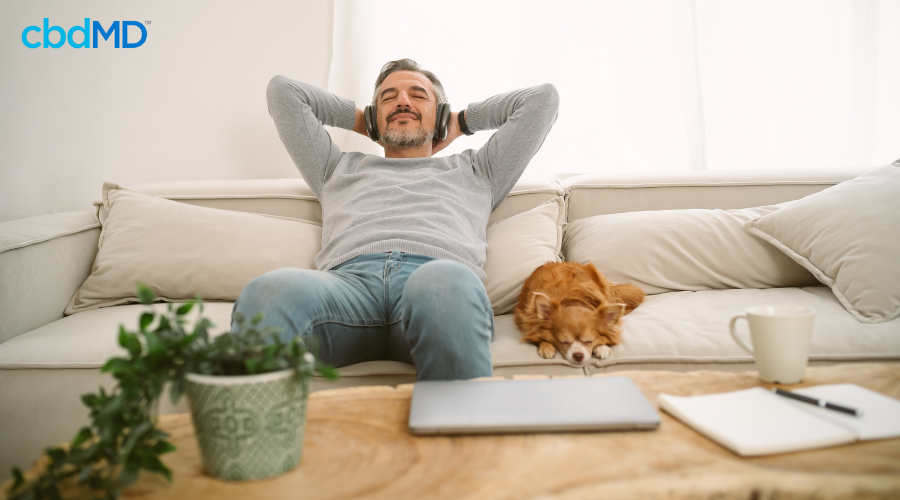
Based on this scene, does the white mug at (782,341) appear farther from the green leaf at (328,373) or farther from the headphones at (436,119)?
the headphones at (436,119)

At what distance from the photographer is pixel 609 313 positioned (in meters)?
1.51

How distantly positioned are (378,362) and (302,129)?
0.95 meters

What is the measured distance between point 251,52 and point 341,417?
221 cm

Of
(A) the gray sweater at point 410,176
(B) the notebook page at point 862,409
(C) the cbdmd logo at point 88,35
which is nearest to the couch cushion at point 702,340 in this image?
(A) the gray sweater at point 410,176

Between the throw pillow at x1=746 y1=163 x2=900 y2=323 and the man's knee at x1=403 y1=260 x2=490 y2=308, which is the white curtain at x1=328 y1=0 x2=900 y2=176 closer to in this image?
the throw pillow at x1=746 y1=163 x2=900 y2=323

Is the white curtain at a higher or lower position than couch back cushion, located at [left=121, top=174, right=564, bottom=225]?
higher

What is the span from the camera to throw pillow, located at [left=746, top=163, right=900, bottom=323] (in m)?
1.40

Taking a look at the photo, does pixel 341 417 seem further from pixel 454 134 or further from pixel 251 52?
pixel 251 52

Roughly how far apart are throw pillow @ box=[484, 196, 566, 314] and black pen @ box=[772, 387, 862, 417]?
996mm

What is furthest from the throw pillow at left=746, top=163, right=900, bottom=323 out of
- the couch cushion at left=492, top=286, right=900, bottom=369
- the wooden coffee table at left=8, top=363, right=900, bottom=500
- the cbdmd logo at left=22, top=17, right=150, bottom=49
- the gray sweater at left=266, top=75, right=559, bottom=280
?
the cbdmd logo at left=22, top=17, right=150, bottom=49

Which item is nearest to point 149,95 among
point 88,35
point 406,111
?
point 88,35

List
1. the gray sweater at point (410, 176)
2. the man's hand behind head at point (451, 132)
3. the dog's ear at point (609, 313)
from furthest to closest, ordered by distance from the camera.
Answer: the man's hand behind head at point (451, 132) < the gray sweater at point (410, 176) < the dog's ear at point (609, 313)

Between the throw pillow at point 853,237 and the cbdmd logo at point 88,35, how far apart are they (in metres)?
2.73

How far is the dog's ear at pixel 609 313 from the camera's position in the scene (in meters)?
1.50
